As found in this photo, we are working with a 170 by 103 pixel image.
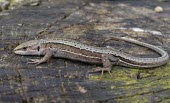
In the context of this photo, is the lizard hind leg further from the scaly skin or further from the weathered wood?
the weathered wood

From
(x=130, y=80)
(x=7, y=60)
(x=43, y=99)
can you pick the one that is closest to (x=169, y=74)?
(x=130, y=80)

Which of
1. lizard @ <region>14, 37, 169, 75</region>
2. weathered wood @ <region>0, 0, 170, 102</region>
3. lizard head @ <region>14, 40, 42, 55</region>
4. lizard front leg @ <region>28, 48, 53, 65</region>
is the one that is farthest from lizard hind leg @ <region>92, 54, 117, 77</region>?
lizard head @ <region>14, 40, 42, 55</region>

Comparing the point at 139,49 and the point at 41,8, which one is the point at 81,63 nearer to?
the point at 139,49

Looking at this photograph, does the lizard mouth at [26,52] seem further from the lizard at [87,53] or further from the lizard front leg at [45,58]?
the lizard front leg at [45,58]

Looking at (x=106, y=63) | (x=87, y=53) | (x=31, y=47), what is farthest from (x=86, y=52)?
(x=31, y=47)

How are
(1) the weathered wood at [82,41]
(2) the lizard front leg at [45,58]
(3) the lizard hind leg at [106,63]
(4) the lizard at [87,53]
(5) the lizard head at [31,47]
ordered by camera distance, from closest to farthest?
(1) the weathered wood at [82,41] → (3) the lizard hind leg at [106,63] → (2) the lizard front leg at [45,58] → (4) the lizard at [87,53] → (5) the lizard head at [31,47]

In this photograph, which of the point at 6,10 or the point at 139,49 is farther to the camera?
the point at 6,10

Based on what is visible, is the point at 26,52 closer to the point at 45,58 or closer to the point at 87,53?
the point at 45,58

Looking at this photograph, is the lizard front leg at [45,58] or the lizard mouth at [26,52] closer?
the lizard front leg at [45,58]

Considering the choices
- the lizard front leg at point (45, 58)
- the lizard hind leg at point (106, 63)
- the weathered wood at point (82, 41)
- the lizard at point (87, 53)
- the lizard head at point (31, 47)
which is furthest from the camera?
the lizard head at point (31, 47)

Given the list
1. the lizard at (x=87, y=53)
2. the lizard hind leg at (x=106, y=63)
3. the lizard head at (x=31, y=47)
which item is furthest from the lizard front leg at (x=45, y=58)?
the lizard hind leg at (x=106, y=63)
